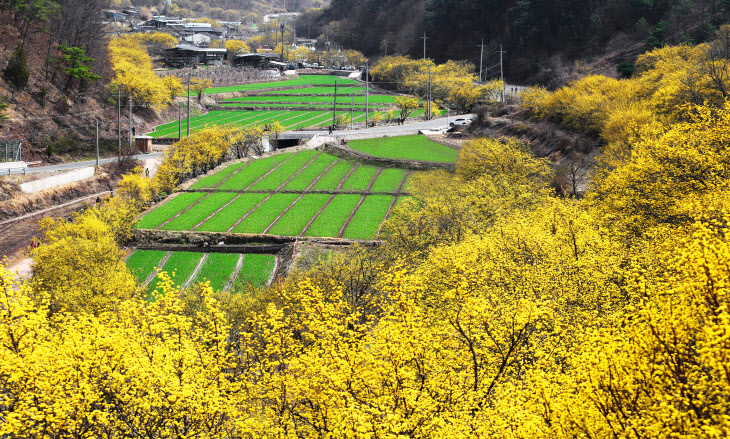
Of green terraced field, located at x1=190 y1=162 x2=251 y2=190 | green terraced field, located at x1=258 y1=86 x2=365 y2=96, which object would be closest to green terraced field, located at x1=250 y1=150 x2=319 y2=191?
green terraced field, located at x1=190 y1=162 x2=251 y2=190

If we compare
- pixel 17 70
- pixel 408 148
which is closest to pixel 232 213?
pixel 408 148

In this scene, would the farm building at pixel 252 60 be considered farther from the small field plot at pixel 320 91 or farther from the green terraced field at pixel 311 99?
the green terraced field at pixel 311 99

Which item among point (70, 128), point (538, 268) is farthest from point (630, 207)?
point (70, 128)

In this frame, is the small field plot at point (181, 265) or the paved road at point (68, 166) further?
the paved road at point (68, 166)

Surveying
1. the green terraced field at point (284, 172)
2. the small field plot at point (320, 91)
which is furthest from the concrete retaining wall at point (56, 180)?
the small field plot at point (320, 91)

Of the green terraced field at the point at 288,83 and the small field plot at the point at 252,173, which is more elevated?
the green terraced field at the point at 288,83

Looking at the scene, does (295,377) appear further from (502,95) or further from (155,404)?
(502,95)

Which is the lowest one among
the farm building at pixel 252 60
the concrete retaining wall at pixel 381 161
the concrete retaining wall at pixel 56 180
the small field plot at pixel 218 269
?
the small field plot at pixel 218 269
